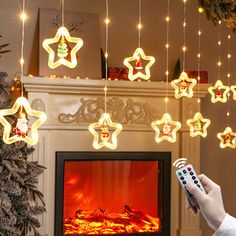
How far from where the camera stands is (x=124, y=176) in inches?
134

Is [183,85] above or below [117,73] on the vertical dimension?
below

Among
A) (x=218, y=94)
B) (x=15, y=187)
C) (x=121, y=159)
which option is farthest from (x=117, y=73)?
(x=15, y=187)

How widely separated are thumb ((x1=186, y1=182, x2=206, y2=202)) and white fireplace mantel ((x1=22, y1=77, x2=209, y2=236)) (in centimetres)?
216

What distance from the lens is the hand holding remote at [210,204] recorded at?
0.89 metres

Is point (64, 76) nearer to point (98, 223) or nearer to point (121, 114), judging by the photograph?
point (121, 114)

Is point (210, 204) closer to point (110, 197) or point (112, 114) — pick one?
point (112, 114)

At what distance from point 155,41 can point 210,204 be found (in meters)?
2.72

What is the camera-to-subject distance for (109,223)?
3.33m

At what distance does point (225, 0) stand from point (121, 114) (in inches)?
50.9

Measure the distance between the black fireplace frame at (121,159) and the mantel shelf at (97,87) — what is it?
1.52 feet

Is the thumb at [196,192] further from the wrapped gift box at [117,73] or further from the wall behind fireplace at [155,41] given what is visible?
the wall behind fireplace at [155,41]

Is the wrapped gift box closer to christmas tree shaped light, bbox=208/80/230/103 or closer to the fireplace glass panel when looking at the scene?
the fireplace glass panel

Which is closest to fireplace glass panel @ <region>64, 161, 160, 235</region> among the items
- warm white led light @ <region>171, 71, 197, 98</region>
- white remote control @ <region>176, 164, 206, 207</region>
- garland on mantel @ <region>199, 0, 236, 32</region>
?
warm white led light @ <region>171, 71, 197, 98</region>

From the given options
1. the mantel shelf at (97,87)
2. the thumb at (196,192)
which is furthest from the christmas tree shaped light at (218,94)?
the thumb at (196,192)
